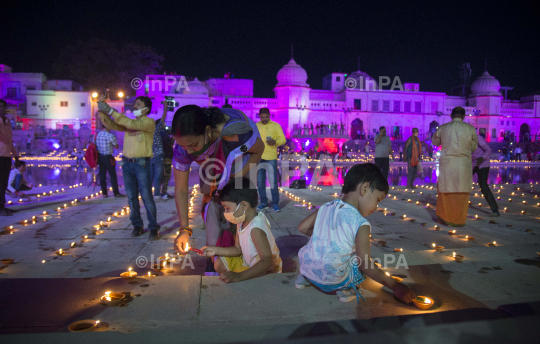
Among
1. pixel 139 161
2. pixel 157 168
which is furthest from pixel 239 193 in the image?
pixel 157 168

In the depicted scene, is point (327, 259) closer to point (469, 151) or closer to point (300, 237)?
point (300, 237)

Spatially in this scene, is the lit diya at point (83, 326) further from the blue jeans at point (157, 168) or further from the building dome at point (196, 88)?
the building dome at point (196, 88)

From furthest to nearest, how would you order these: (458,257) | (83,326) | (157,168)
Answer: (157,168) < (458,257) < (83,326)

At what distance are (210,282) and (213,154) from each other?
3.16 feet

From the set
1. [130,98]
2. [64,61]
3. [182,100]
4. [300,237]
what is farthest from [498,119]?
[64,61]

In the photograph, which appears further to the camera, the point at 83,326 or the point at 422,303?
the point at 422,303

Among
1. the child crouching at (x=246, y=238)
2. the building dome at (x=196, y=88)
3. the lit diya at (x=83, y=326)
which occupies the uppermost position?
the building dome at (x=196, y=88)

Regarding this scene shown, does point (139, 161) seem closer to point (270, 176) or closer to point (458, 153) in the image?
point (270, 176)

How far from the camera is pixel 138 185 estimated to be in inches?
183

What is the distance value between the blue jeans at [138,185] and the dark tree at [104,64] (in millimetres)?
41864

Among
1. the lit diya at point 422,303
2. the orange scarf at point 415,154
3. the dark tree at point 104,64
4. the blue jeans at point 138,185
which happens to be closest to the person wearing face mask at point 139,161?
the blue jeans at point 138,185

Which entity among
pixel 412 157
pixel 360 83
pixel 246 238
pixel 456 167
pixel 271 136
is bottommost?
pixel 246 238

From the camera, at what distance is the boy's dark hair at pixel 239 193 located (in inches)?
105

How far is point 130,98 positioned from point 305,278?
44.5 metres
